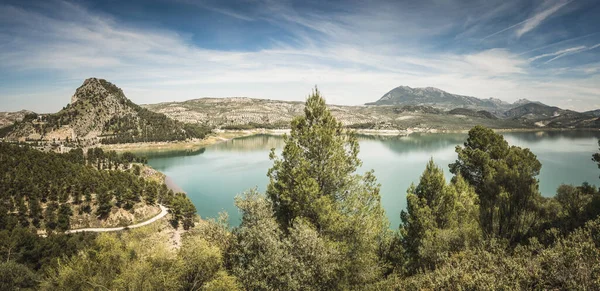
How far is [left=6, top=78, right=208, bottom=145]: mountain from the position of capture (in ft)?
513

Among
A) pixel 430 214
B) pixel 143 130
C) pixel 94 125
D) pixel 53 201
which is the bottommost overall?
pixel 53 201

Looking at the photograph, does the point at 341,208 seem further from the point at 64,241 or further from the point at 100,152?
the point at 100,152

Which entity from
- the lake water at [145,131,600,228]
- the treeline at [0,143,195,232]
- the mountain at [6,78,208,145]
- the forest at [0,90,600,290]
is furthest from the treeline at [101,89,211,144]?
the forest at [0,90,600,290]

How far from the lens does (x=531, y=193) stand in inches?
646

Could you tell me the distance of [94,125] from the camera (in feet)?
578

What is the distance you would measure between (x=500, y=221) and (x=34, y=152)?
83766mm

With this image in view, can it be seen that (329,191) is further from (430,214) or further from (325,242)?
(430,214)

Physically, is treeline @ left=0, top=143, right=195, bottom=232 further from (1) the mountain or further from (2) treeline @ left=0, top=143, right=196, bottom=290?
(1) the mountain

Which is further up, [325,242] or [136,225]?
[325,242]

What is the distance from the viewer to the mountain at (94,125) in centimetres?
15638

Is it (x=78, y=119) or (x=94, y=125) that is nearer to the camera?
(x=78, y=119)

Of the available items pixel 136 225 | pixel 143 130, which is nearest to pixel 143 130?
pixel 143 130

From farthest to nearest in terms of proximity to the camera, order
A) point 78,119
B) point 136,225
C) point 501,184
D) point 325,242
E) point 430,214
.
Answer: point 78,119, point 136,225, point 501,184, point 430,214, point 325,242

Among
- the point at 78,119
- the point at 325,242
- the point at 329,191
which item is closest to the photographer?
the point at 325,242
